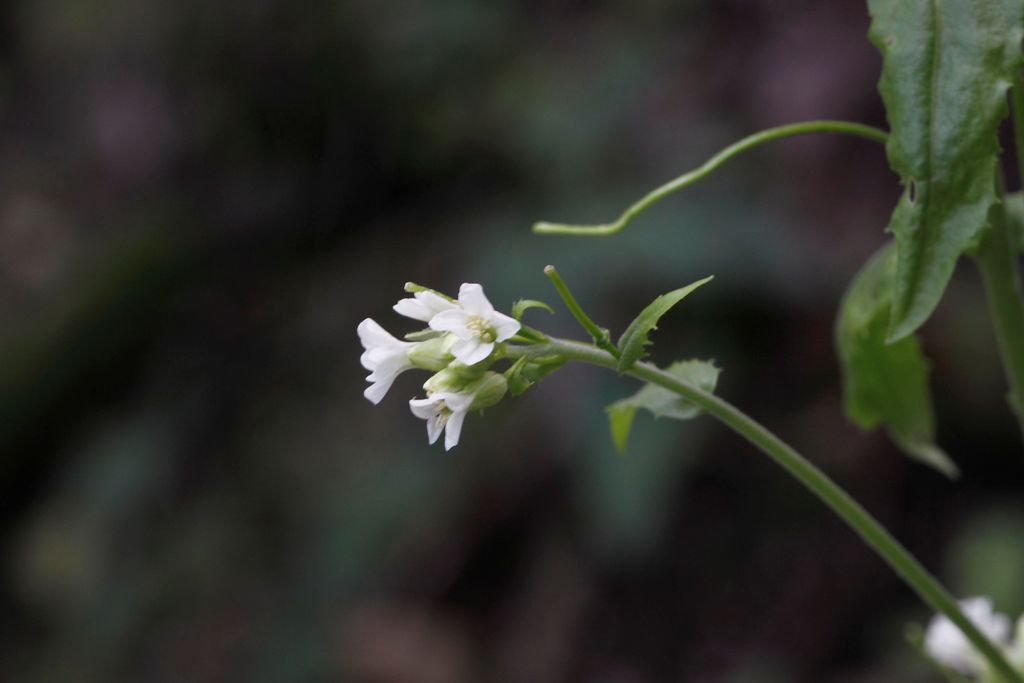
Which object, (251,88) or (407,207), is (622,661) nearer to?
(407,207)

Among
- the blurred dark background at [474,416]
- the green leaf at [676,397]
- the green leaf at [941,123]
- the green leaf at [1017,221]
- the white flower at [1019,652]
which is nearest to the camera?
the green leaf at [941,123]

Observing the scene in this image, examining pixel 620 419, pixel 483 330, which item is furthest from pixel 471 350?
pixel 620 419

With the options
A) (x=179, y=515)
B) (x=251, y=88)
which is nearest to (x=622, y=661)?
(x=179, y=515)

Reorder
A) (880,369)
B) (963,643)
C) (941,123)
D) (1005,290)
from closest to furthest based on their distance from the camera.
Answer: (941,123) → (1005,290) → (880,369) → (963,643)

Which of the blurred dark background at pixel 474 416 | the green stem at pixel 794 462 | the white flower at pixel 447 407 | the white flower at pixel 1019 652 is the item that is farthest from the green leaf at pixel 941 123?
the blurred dark background at pixel 474 416

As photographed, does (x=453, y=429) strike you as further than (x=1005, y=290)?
No

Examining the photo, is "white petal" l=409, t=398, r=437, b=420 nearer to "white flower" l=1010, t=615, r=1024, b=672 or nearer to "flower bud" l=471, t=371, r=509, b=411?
"flower bud" l=471, t=371, r=509, b=411

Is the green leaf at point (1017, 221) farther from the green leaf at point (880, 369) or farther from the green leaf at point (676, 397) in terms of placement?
the green leaf at point (676, 397)

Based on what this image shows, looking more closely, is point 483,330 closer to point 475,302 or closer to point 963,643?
point 475,302
